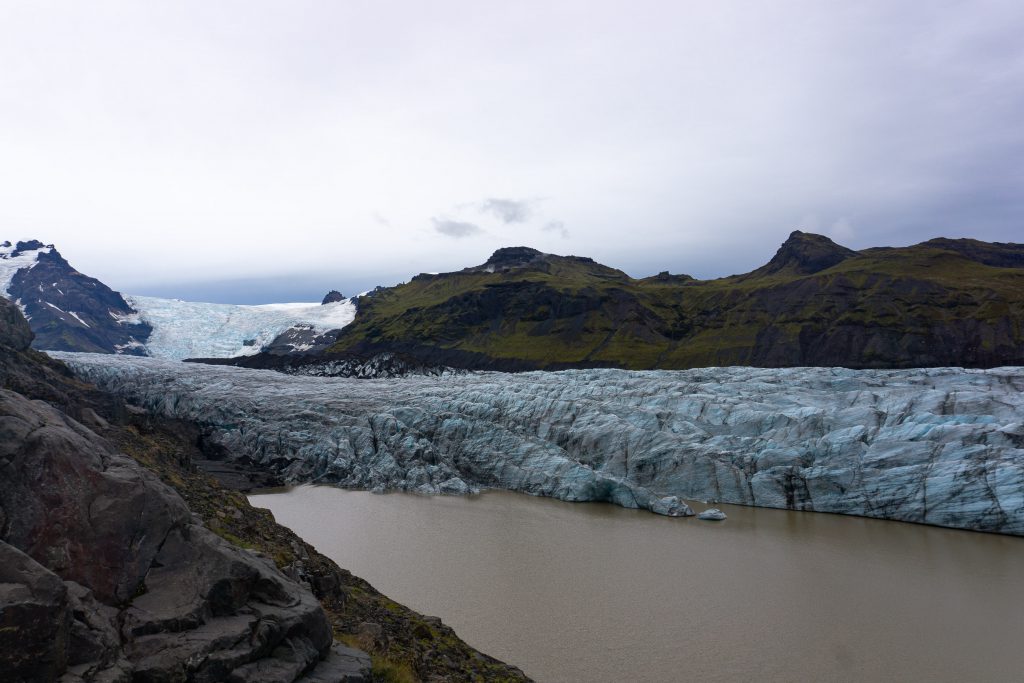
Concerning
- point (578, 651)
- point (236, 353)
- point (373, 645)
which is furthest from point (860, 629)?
point (236, 353)

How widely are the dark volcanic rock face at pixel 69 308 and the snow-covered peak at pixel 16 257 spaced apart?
0.26 m

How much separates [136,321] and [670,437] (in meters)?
142

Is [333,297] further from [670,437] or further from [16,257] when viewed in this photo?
[670,437]

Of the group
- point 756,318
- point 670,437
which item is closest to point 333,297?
point 756,318

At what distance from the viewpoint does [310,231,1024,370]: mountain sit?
84.2 metres

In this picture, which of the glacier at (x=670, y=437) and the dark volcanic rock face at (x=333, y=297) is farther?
the dark volcanic rock face at (x=333, y=297)

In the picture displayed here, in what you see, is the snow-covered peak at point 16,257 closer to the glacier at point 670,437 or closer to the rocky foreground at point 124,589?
the glacier at point 670,437

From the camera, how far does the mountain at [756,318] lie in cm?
8419

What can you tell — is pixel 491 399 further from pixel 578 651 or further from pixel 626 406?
pixel 578 651

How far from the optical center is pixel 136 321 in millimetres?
139875

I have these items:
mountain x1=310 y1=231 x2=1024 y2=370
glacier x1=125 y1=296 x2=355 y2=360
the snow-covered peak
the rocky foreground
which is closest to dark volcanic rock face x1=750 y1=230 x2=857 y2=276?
mountain x1=310 y1=231 x2=1024 y2=370

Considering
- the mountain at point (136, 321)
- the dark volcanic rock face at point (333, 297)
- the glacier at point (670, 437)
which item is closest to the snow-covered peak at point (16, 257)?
the mountain at point (136, 321)

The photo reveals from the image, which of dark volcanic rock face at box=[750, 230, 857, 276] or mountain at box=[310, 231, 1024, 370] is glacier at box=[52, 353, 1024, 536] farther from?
dark volcanic rock face at box=[750, 230, 857, 276]

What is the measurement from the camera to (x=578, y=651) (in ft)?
50.6
